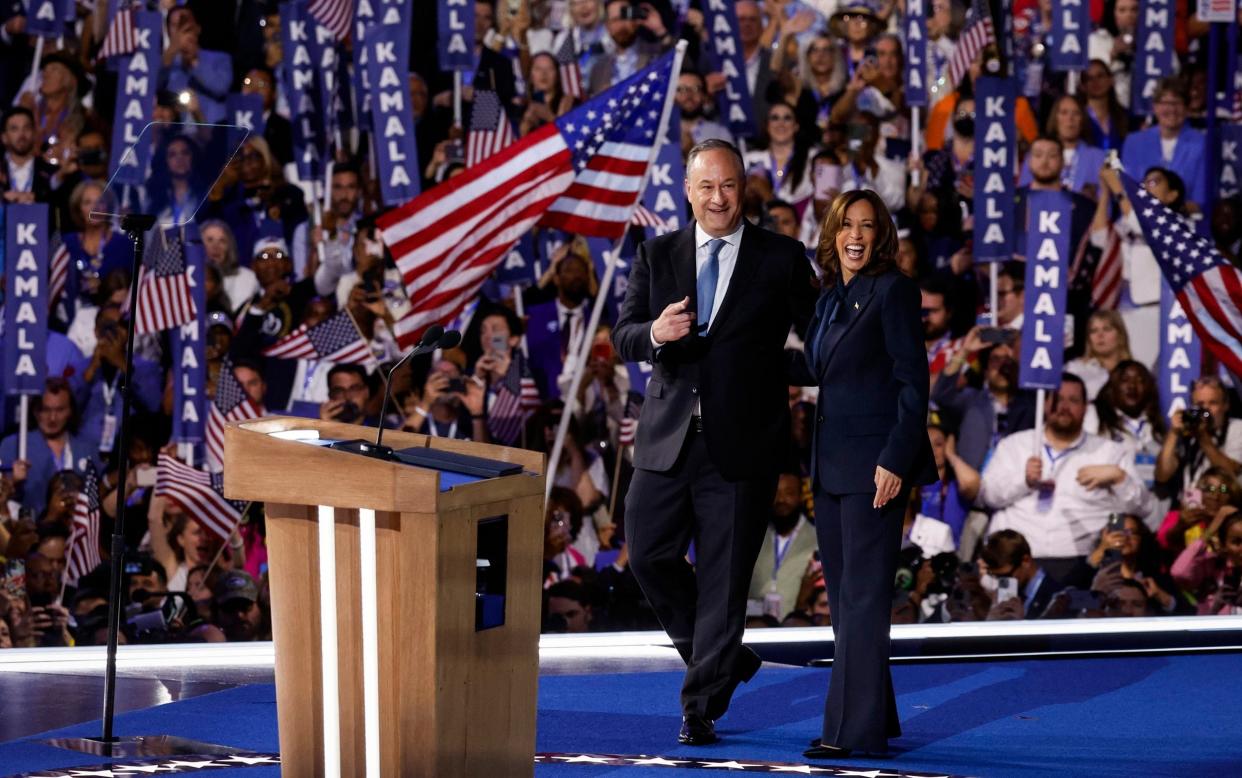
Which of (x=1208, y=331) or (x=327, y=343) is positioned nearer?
(x=327, y=343)

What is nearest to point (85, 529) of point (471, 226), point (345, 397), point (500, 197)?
point (345, 397)

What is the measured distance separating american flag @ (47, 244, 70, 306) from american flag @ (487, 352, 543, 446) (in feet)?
5.63

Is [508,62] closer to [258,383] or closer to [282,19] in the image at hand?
[282,19]

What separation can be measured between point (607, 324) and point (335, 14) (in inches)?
64.7

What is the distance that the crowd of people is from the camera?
20.7ft

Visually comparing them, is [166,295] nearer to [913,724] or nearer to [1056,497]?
[913,724]

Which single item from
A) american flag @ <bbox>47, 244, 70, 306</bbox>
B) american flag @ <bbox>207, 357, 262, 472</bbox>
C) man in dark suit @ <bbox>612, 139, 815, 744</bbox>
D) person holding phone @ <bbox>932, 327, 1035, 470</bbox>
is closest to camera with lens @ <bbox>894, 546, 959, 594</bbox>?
person holding phone @ <bbox>932, 327, 1035, 470</bbox>

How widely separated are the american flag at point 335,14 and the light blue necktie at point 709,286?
2.71m

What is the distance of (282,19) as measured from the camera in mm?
6461

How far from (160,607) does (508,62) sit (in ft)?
8.37

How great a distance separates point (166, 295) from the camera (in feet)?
21.0

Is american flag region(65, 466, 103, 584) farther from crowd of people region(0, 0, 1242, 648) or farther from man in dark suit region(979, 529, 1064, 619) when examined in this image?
man in dark suit region(979, 529, 1064, 619)

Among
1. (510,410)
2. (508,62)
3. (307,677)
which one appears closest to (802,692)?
(510,410)

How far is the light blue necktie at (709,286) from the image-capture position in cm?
441
